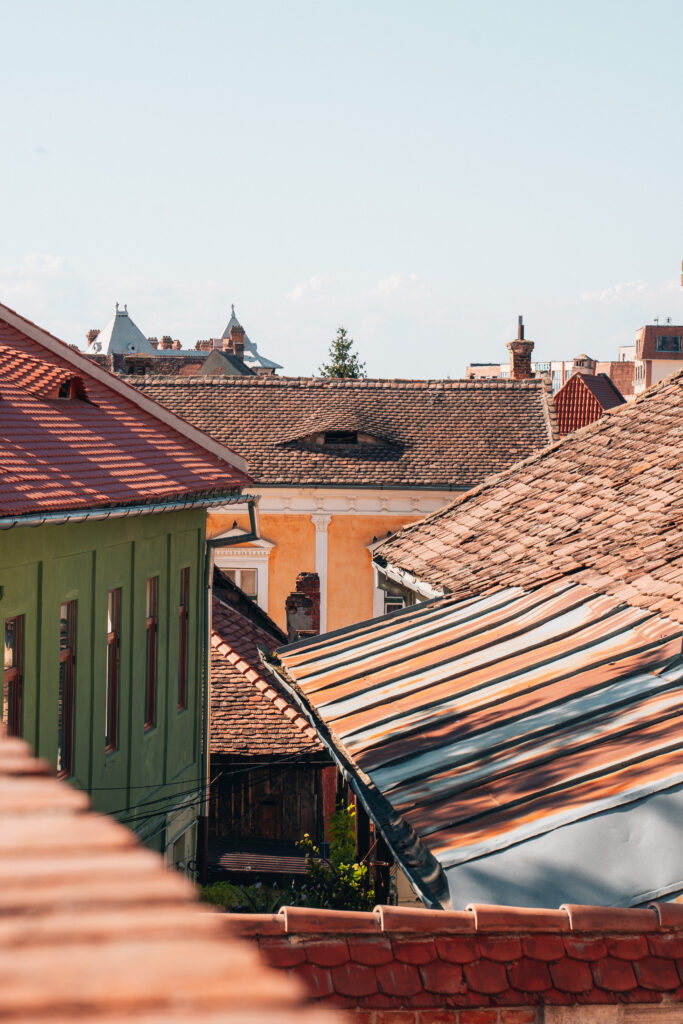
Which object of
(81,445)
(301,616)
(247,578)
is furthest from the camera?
(247,578)

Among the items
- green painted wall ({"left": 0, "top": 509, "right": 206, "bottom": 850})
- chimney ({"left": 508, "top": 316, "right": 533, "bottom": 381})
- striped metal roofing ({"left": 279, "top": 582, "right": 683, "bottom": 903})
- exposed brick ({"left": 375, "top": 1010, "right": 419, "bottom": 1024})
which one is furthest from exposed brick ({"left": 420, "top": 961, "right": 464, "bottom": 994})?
chimney ({"left": 508, "top": 316, "right": 533, "bottom": 381})

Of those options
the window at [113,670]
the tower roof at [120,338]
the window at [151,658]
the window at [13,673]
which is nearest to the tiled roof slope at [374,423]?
the window at [151,658]

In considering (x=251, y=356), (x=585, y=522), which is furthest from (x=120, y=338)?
(x=585, y=522)

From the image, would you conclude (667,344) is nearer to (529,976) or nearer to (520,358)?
(520,358)

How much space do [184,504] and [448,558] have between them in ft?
11.1

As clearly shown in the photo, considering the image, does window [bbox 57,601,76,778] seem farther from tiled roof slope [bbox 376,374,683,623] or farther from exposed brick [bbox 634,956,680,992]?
exposed brick [bbox 634,956,680,992]

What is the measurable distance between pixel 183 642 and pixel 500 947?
11247mm

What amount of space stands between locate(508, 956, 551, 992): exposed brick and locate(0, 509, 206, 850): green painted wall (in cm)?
625

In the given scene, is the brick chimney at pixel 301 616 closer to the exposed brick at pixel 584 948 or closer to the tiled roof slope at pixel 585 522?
the tiled roof slope at pixel 585 522

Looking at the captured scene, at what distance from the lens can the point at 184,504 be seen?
13.3 meters

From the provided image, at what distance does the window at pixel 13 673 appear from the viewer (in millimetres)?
10172

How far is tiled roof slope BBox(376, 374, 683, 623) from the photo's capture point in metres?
8.50

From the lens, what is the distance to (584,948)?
14.4 feet

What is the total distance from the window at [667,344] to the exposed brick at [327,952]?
94.9 meters
